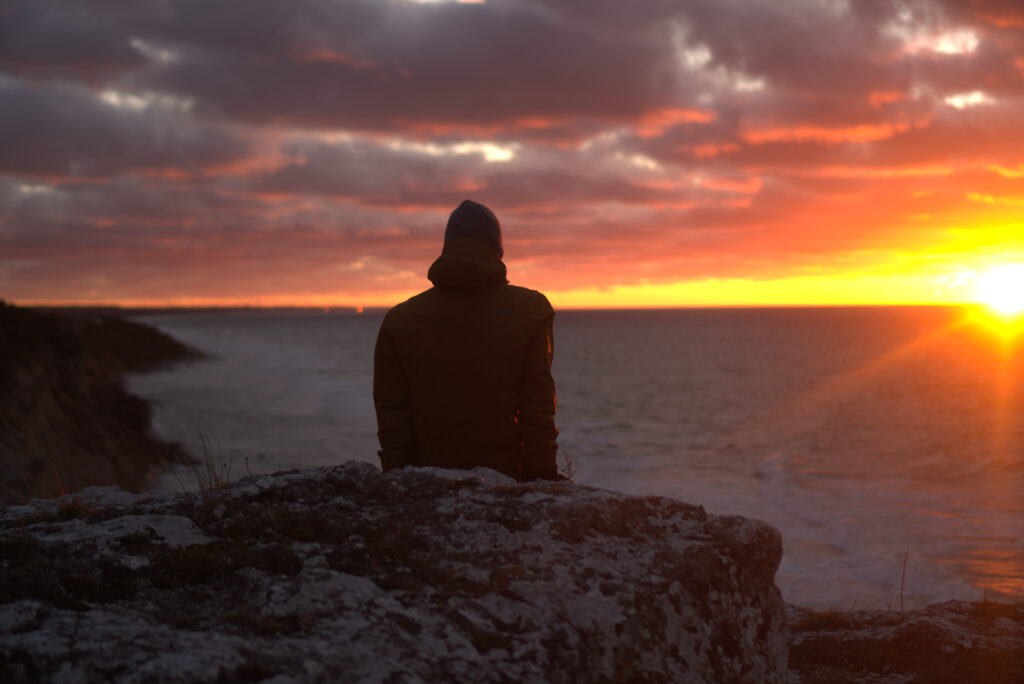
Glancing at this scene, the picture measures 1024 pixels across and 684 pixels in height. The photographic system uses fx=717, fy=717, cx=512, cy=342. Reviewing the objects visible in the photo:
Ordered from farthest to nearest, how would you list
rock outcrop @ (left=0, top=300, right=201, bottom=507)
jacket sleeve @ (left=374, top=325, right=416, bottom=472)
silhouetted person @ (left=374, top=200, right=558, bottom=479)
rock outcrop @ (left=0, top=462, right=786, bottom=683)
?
rock outcrop @ (left=0, top=300, right=201, bottom=507) → jacket sleeve @ (left=374, top=325, right=416, bottom=472) → silhouetted person @ (left=374, top=200, right=558, bottom=479) → rock outcrop @ (left=0, top=462, right=786, bottom=683)

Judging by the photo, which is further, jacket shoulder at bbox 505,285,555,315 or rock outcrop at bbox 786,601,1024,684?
rock outcrop at bbox 786,601,1024,684

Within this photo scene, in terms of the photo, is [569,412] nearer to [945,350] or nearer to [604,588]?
[604,588]

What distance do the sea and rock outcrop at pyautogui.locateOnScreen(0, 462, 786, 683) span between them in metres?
1.01

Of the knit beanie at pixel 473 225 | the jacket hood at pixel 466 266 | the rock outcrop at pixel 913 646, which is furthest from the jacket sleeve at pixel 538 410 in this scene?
the rock outcrop at pixel 913 646

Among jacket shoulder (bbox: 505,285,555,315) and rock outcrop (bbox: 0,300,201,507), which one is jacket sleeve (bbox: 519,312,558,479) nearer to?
jacket shoulder (bbox: 505,285,555,315)

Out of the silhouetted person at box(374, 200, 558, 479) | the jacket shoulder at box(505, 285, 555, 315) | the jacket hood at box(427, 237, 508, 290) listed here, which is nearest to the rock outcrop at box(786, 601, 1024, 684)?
the silhouetted person at box(374, 200, 558, 479)

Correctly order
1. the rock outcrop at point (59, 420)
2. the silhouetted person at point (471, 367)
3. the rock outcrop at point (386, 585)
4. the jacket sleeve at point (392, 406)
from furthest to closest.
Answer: the rock outcrop at point (59, 420)
the jacket sleeve at point (392, 406)
the silhouetted person at point (471, 367)
the rock outcrop at point (386, 585)

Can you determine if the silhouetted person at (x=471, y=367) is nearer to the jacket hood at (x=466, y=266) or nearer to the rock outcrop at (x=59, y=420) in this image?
the jacket hood at (x=466, y=266)

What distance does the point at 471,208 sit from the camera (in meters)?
3.74

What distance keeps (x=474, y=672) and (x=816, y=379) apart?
5837 centimetres

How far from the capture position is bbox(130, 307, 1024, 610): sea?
12.9 meters

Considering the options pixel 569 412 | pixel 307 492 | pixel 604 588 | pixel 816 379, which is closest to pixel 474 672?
pixel 604 588

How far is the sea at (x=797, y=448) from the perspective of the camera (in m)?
12.9

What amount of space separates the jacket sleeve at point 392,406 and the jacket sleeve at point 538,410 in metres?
0.60
